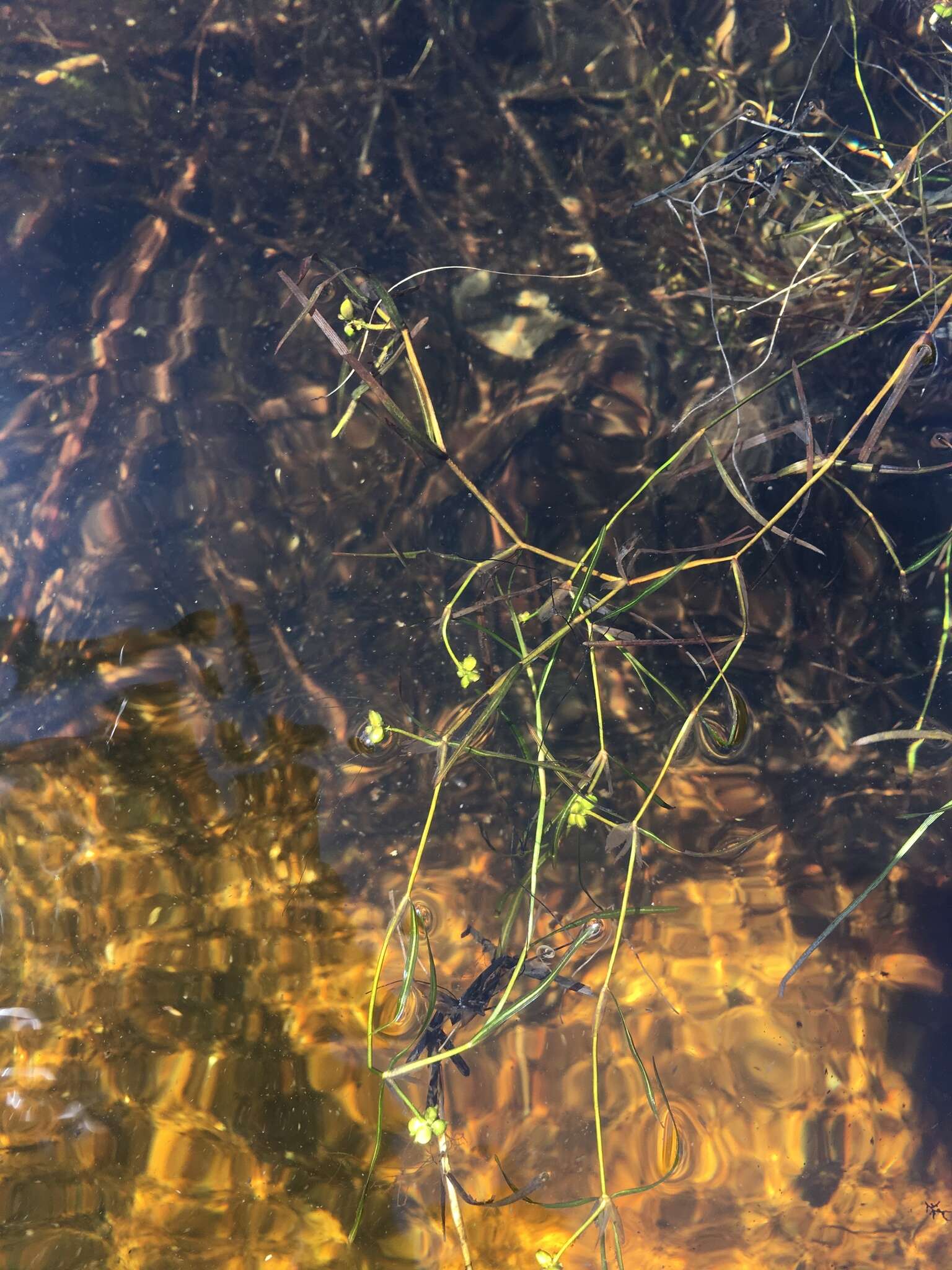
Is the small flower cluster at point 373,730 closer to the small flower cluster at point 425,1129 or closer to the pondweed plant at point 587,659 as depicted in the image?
the pondweed plant at point 587,659

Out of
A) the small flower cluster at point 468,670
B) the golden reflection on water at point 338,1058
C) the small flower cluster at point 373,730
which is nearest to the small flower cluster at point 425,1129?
the golden reflection on water at point 338,1058

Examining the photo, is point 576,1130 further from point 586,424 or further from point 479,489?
point 586,424

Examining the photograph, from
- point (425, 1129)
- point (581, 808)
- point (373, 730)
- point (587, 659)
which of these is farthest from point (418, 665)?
point (425, 1129)

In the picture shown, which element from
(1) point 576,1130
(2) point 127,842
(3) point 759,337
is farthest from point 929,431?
(2) point 127,842

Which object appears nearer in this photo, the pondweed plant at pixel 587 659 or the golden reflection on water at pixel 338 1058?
the pondweed plant at pixel 587 659

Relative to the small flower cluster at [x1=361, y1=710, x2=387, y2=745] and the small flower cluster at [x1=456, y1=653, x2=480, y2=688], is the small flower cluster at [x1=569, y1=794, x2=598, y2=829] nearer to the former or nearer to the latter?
the small flower cluster at [x1=456, y1=653, x2=480, y2=688]

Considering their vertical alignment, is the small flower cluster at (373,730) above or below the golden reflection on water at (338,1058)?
above

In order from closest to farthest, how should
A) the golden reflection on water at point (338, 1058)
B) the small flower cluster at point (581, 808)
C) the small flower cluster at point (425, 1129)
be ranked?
the small flower cluster at point (425, 1129), the small flower cluster at point (581, 808), the golden reflection on water at point (338, 1058)
